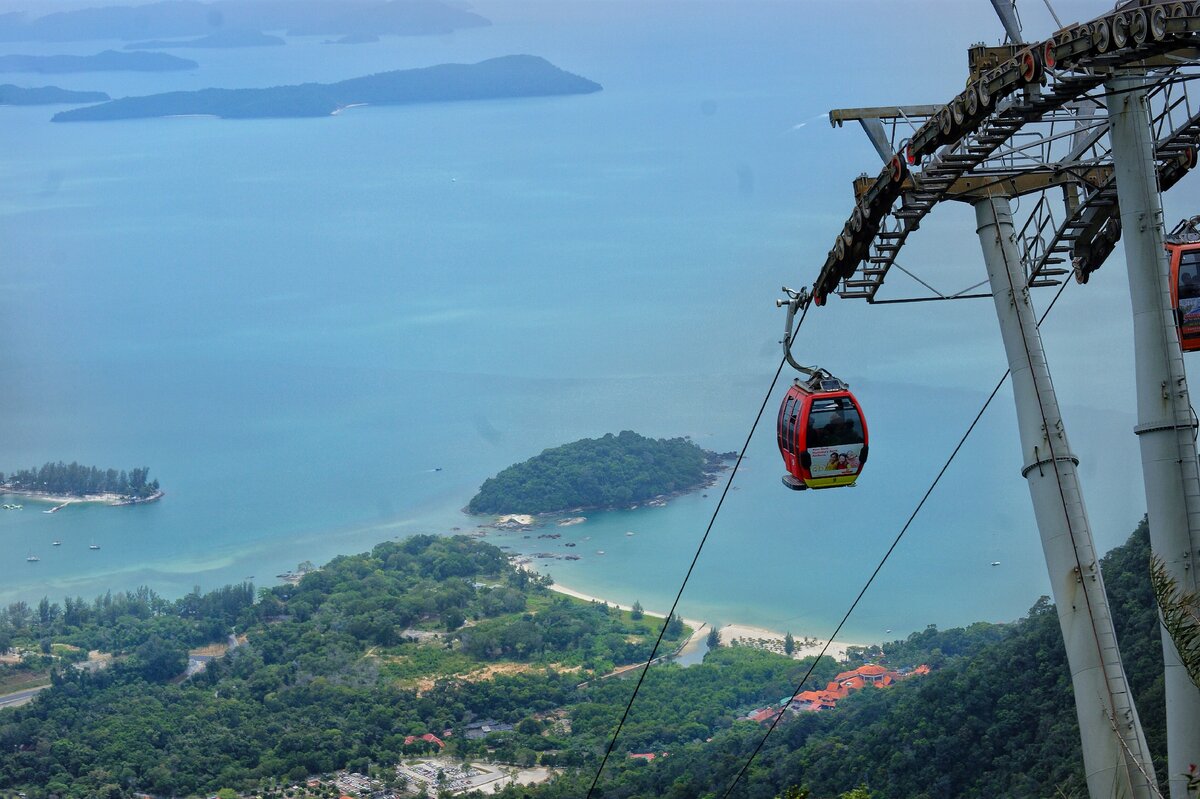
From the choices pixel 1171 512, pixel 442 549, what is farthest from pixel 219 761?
pixel 1171 512

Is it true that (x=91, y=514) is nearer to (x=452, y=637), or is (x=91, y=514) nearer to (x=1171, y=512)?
(x=452, y=637)

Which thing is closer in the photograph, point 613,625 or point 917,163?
point 917,163

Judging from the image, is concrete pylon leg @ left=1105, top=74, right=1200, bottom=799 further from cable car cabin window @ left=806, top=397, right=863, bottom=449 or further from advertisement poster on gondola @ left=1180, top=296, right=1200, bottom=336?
cable car cabin window @ left=806, top=397, right=863, bottom=449

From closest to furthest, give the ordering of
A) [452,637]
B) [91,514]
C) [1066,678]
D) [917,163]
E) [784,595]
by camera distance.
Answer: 1. [917,163]
2. [1066,678]
3. [452,637]
4. [784,595]
5. [91,514]

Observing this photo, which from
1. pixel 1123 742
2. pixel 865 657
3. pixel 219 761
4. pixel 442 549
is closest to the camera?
pixel 1123 742

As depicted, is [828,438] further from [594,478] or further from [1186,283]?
[594,478]

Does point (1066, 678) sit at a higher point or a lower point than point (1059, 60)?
lower
